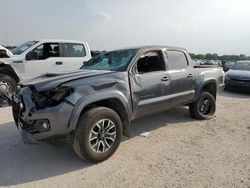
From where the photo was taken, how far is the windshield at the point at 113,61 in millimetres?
4527

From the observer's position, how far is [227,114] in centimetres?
696

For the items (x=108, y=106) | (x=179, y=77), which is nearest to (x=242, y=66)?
(x=179, y=77)

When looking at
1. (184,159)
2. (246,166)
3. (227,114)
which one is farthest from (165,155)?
(227,114)

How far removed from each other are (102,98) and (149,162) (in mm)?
1197

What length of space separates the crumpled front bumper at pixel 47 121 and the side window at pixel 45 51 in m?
5.12

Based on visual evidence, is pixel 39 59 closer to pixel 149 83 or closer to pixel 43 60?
pixel 43 60

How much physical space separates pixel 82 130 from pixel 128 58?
164cm

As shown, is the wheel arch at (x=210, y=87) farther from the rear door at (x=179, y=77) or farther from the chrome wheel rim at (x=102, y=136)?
the chrome wheel rim at (x=102, y=136)

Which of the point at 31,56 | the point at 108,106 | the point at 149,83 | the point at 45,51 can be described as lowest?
the point at 108,106

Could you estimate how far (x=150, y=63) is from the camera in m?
5.05

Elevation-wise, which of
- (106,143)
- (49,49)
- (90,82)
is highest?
(49,49)

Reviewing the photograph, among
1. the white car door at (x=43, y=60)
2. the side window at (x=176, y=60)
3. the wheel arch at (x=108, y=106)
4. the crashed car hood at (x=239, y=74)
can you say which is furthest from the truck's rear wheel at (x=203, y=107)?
the crashed car hood at (x=239, y=74)

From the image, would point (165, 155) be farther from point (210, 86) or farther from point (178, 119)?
point (210, 86)

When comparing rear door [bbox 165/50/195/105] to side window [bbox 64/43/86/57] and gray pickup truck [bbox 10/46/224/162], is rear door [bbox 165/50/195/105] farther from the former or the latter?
side window [bbox 64/43/86/57]
